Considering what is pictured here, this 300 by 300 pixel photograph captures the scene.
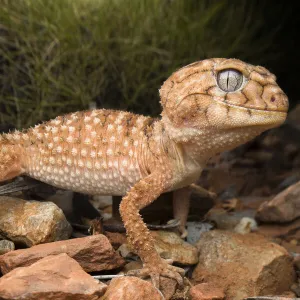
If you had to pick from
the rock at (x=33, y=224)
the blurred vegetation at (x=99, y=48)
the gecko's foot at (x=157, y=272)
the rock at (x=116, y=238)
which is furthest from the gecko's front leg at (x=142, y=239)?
the blurred vegetation at (x=99, y=48)

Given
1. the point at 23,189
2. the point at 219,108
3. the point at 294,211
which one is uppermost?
the point at 219,108

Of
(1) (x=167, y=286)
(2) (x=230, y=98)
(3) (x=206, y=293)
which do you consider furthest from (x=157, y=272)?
(2) (x=230, y=98)

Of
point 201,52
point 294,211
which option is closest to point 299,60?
point 201,52

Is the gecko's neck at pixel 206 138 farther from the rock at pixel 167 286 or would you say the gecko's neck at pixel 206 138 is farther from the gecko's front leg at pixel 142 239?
the rock at pixel 167 286

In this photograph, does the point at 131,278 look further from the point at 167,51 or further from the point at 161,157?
the point at 167,51

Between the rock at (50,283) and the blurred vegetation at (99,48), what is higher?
the blurred vegetation at (99,48)

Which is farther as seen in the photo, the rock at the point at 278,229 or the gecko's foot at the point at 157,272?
the rock at the point at 278,229
